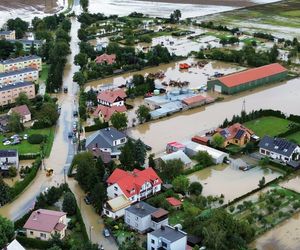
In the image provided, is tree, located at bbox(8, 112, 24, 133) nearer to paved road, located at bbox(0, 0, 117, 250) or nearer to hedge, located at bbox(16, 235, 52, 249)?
paved road, located at bbox(0, 0, 117, 250)

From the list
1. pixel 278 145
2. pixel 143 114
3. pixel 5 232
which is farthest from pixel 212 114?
pixel 5 232

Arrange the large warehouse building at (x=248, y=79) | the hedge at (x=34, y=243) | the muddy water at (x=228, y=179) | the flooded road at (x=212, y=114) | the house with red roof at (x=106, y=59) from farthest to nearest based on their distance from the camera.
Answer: the house with red roof at (x=106, y=59) → the large warehouse building at (x=248, y=79) → the flooded road at (x=212, y=114) → the muddy water at (x=228, y=179) → the hedge at (x=34, y=243)

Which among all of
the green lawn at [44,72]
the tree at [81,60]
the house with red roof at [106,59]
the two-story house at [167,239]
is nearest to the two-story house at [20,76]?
the green lawn at [44,72]

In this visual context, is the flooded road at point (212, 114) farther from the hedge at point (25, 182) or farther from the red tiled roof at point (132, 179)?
the hedge at point (25, 182)

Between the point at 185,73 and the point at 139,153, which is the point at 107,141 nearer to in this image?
the point at 139,153

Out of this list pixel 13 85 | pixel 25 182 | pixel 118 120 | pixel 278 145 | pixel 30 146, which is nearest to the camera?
pixel 25 182

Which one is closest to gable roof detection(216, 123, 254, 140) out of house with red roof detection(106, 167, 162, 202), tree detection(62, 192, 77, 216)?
house with red roof detection(106, 167, 162, 202)
